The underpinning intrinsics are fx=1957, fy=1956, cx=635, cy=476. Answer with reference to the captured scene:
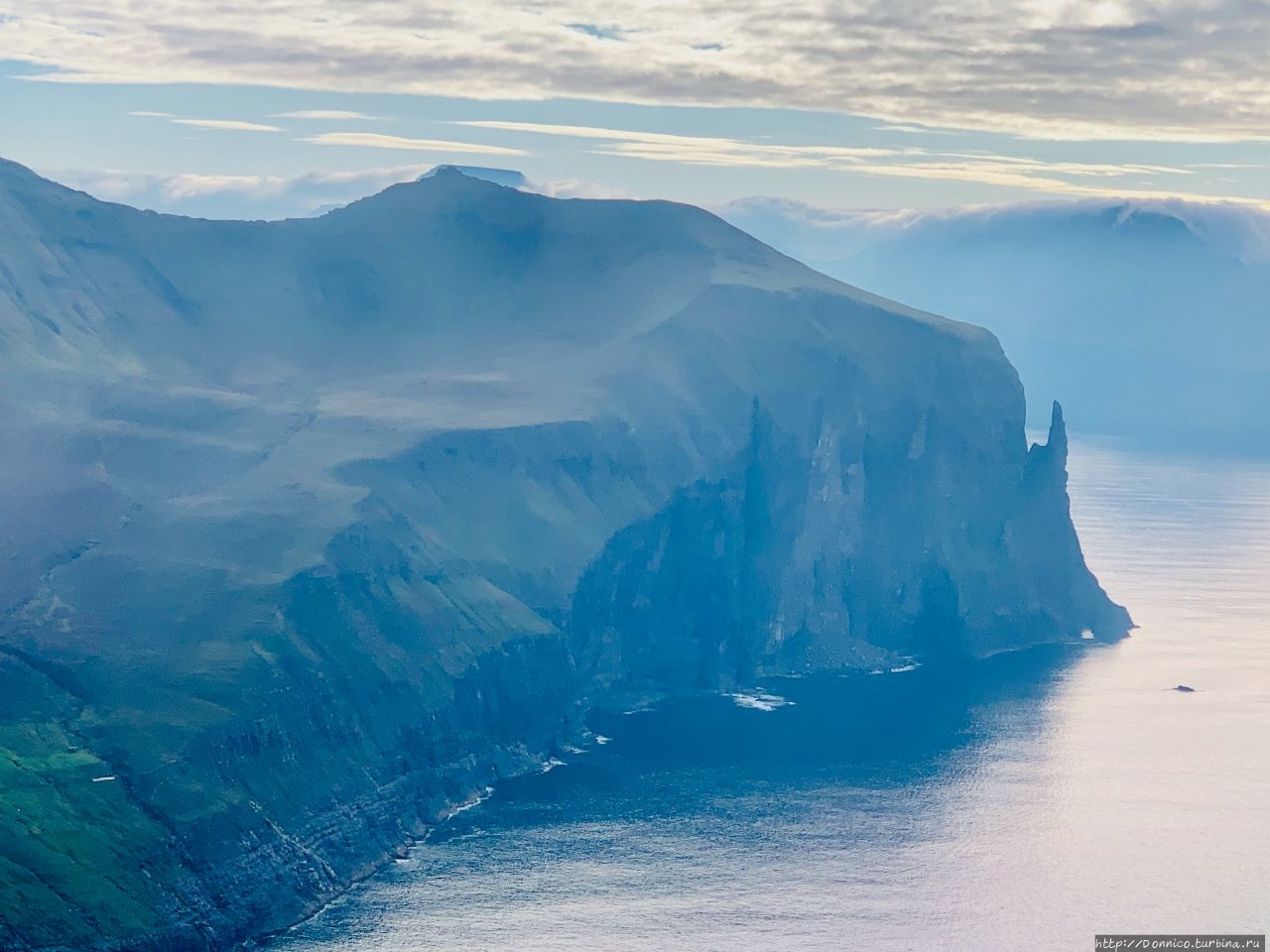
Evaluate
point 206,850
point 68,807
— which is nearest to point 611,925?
point 206,850

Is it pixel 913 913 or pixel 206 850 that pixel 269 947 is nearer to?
pixel 206 850

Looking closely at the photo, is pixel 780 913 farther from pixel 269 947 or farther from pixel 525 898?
pixel 269 947

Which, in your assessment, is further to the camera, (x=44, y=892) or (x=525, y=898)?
(x=525, y=898)

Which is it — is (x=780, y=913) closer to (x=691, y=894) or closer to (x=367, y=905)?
(x=691, y=894)

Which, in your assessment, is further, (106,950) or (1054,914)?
(1054,914)

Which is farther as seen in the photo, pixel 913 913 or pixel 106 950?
pixel 913 913

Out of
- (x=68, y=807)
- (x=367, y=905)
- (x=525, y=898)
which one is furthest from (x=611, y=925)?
(x=68, y=807)

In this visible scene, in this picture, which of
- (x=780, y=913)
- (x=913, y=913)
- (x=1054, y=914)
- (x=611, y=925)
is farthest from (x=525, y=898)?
(x=1054, y=914)
